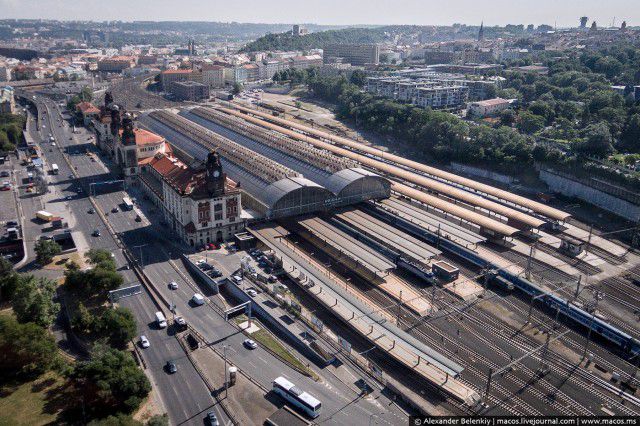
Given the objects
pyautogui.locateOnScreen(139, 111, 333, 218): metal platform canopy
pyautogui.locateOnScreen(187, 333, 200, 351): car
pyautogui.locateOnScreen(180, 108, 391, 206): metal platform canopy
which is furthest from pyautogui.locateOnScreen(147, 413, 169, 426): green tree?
pyautogui.locateOnScreen(180, 108, 391, 206): metal platform canopy

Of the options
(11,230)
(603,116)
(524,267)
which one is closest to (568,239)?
(524,267)

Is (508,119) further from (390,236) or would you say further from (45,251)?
(45,251)

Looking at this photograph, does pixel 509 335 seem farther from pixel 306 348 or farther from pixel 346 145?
pixel 346 145

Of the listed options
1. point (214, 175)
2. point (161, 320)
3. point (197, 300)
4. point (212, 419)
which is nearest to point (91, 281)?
point (161, 320)

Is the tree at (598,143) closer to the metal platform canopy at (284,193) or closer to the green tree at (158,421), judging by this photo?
the metal platform canopy at (284,193)

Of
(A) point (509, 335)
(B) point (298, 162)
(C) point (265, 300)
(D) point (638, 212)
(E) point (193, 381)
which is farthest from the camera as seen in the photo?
(B) point (298, 162)

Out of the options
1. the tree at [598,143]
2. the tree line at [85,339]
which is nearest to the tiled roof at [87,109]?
the tree line at [85,339]
